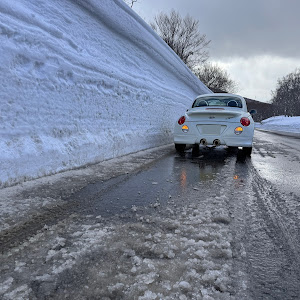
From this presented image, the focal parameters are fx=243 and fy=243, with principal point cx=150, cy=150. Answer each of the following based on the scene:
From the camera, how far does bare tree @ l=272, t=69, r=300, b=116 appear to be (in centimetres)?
6269

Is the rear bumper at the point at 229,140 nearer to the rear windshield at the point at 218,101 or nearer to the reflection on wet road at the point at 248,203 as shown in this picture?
the reflection on wet road at the point at 248,203

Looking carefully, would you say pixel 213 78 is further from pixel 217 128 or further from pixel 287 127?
pixel 217 128

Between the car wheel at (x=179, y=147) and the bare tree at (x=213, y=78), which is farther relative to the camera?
the bare tree at (x=213, y=78)

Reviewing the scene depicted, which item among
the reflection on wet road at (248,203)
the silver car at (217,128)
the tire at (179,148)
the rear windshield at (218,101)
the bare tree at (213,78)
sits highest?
the bare tree at (213,78)

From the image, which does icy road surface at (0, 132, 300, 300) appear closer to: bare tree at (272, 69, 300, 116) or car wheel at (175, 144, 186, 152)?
car wheel at (175, 144, 186, 152)

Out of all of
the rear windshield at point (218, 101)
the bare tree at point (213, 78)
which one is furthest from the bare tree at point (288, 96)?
the rear windshield at point (218, 101)

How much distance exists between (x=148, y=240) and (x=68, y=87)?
9.50ft

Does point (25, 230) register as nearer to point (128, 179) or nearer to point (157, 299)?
point (157, 299)

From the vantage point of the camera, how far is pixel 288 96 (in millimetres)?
65812

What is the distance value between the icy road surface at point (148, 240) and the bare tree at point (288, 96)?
224 ft

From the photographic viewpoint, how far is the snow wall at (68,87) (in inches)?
111

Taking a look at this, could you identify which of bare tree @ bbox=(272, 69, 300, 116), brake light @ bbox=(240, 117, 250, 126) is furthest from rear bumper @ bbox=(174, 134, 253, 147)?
bare tree @ bbox=(272, 69, 300, 116)

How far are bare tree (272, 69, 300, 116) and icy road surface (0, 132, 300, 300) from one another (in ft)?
224

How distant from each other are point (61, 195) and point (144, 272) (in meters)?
1.58
